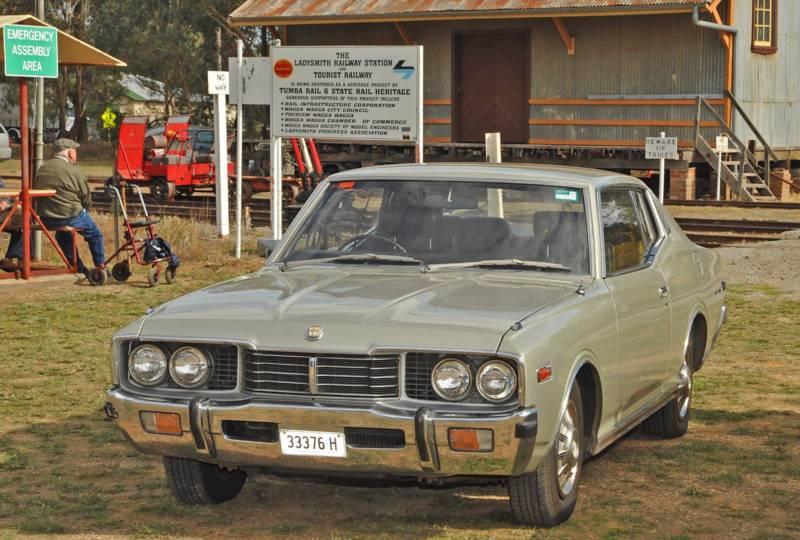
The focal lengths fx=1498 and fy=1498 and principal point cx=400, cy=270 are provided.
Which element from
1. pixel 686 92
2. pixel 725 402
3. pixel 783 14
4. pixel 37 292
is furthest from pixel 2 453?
pixel 783 14

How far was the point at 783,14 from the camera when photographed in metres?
33.8

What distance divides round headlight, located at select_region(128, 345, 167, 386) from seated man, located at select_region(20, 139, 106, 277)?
372 inches

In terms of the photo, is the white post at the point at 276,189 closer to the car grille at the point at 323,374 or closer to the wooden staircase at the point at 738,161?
the wooden staircase at the point at 738,161

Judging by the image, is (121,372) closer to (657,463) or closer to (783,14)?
(657,463)

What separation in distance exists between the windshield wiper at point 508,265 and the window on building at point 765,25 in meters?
26.6

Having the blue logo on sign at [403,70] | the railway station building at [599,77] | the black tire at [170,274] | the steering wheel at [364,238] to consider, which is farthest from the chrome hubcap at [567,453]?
the railway station building at [599,77]

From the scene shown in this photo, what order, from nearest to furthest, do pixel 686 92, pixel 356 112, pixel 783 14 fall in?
pixel 356 112
pixel 686 92
pixel 783 14

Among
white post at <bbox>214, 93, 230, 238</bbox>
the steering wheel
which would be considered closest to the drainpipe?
white post at <bbox>214, 93, 230, 238</bbox>

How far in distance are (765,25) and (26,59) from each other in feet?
70.1

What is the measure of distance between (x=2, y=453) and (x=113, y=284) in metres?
8.33

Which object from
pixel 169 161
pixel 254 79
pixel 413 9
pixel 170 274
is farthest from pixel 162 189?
pixel 170 274

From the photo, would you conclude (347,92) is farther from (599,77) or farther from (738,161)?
(599,77)

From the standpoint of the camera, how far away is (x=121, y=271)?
16438 millimetres

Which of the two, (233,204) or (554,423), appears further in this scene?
(233,204)
